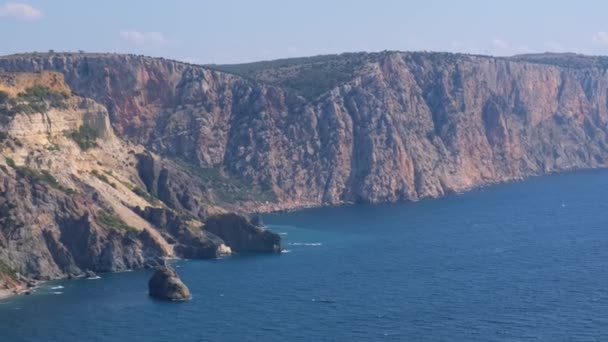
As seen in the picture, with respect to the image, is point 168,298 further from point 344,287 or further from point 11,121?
point 11,121

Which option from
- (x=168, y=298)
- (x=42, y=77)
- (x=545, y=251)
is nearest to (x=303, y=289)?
(x=168, y=298)

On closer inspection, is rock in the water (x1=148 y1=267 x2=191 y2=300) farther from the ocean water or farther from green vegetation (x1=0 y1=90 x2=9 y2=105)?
green vegetation (x1=0 y1=90 x2=9 y2=105)

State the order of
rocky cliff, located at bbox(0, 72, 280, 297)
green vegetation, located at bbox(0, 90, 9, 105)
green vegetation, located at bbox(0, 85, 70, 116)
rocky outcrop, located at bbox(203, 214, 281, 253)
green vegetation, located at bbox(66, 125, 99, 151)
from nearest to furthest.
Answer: rocky cliff, located at bbox(0, 72, 280, 297) < rocky outcrop, located at bbox(203, 214, 281, 253) < green vegetation, located at bbox(0, 85, 70, 116) < green vegetation, located at bbox(0, 90, 9, 105) < green vegetation, located at bbox(66, 125, 99, 151)

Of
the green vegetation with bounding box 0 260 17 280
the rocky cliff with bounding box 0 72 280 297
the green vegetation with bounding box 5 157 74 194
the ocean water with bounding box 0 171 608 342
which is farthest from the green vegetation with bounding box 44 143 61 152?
the green vegetation with bounding box 0 260 17 280

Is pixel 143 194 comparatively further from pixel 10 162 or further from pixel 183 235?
pixel 10 162

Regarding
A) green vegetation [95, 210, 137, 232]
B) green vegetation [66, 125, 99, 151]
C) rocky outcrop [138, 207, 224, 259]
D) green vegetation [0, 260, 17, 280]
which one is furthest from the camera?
green vegetation [66, 125, 99, 151]

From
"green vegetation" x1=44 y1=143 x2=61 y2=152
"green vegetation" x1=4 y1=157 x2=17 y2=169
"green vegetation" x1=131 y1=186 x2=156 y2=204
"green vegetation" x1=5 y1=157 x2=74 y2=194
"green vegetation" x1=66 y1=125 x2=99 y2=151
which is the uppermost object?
"green vegetation" x1=66 y1=125 x2=99 y2=151

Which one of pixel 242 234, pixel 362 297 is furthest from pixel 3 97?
pixel 362 297
